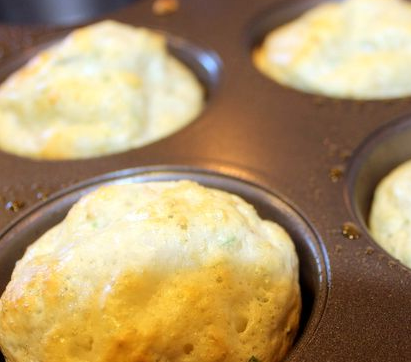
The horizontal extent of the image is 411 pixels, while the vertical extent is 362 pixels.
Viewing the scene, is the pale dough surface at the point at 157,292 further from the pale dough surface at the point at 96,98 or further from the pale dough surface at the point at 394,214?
the pale dough surface at the point at 96,98

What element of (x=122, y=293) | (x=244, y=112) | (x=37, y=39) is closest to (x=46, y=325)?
(x=122, y=293)

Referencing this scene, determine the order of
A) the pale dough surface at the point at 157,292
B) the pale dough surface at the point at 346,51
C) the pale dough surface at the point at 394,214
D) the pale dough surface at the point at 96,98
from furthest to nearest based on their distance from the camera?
the pale dough surface at the point at 346,51, the pale dough surface at the point at 96,98, the pale dough surface at the point at 394,214, the pale dough surface at the point at 157,292

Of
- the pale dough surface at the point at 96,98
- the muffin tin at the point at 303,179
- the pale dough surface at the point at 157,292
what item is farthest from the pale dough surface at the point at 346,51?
the pale dough surface at the point at 157,292

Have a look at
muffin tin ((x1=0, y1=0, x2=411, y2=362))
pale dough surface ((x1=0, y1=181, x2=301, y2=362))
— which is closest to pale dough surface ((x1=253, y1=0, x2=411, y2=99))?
muffin tin ((x1=0, y1=0, x2=411, y2=362))

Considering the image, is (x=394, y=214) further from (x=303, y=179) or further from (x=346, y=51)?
(x=346, y=51)

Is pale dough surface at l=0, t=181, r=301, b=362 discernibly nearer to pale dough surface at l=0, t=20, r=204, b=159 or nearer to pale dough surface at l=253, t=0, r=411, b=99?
pale dough surface at l=0, t=20, r=204, b=159
